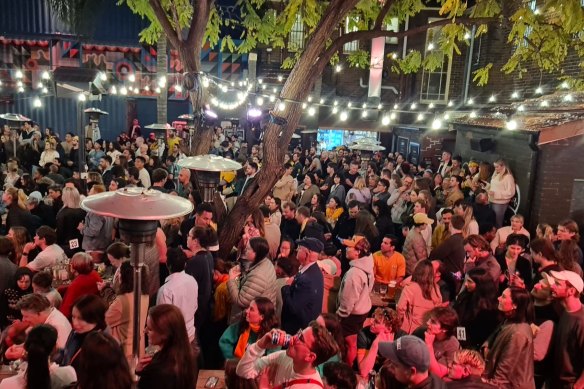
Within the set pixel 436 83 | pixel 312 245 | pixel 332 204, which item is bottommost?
pixel 332 204

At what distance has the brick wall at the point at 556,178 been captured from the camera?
334 inches

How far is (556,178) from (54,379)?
8432 millimetres

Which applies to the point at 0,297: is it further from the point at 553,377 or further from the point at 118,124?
the point at 118,124

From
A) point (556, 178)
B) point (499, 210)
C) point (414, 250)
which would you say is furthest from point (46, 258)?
point (556, 178)

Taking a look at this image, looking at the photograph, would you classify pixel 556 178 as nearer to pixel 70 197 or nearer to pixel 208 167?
pixel 208 167

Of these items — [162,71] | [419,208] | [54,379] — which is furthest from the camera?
[162,71]

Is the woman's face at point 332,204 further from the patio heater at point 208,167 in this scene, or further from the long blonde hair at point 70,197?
the long blonde hair at point 70,197

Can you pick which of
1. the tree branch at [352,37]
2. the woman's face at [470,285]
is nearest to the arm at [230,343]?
the woman's face at [470,285]

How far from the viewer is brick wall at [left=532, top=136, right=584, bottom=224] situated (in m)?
8.48

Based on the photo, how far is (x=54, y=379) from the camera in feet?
10.6

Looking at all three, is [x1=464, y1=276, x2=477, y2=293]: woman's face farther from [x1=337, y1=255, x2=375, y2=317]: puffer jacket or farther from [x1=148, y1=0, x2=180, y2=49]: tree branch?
[x1=148, y1=0, x2=180, y2=49]: tree branch

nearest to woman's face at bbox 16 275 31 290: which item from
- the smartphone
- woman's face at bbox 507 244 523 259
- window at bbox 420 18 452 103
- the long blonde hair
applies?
the long blonde hair

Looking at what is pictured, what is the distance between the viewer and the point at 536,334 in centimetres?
437

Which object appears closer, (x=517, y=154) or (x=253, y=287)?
(x=253, y=287)
